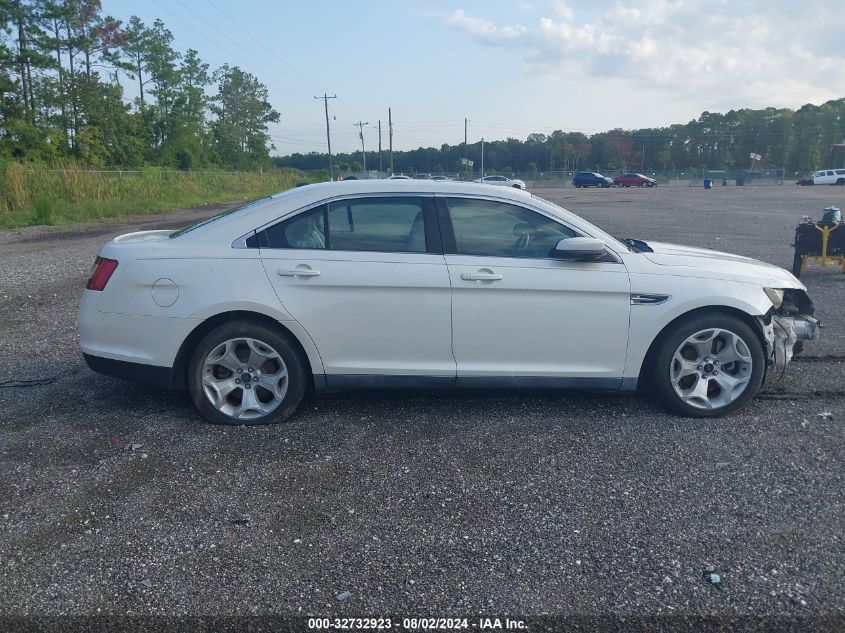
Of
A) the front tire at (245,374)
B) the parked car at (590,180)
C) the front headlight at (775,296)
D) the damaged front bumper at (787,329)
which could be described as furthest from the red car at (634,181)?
the front tire at (245,374)

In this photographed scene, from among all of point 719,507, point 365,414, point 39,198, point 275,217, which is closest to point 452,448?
point 365,414

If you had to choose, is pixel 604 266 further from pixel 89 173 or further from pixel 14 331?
pixel 89 173

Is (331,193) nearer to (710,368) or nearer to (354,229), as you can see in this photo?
(354,229)

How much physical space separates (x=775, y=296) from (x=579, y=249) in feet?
5.17

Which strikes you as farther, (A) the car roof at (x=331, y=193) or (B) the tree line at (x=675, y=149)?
(B) the tree line at (x=675, y=149)

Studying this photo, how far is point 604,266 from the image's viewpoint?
16.2ft

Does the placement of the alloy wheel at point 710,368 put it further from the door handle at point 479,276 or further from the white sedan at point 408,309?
the door handle at point 479,276

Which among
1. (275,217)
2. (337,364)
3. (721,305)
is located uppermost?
(275,217)

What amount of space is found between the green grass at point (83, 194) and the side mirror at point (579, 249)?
69.5 feet

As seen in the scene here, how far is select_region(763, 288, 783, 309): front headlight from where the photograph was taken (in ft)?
17.0

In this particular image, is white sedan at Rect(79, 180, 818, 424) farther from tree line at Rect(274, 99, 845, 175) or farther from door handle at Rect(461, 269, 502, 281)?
tree line at Rect(274, 99, 845, 175)

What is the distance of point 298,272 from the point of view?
482 centimetres

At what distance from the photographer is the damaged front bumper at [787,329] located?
5133 mm

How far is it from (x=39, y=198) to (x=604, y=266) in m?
24.5
